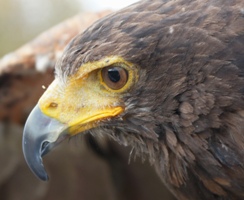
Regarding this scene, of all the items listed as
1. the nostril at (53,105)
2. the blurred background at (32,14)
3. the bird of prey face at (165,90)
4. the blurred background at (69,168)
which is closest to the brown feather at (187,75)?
the bird of prey face at (165,90)

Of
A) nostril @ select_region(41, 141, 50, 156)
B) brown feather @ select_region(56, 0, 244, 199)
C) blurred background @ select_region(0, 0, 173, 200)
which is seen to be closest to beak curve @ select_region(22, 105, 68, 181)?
nostril @ select_region(41, 141, 50, 156)

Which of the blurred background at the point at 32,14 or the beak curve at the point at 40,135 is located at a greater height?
the blurred background at the point at 32,14

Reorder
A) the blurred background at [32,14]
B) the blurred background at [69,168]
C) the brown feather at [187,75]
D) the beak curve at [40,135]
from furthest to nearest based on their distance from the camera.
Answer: the blurred background at [32,14] < the blurred background at [69,168] < the beak curve at [40,135] < the brown feather at [187,75]

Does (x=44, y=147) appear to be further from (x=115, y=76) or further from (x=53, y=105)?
(x=115, y=76)

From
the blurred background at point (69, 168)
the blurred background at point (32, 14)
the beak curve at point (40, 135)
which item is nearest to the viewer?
the beak curve at point (40, 135)

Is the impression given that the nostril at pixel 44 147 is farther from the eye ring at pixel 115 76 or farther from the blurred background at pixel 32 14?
the blurred background at pixel 32 14

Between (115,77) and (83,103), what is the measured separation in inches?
7.2

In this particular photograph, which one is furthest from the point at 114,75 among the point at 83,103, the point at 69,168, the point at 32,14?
the point at 32,14

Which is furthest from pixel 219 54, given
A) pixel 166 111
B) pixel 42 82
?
pixel 42 82

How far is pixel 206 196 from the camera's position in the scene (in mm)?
2719

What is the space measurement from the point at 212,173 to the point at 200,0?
26.9 inches

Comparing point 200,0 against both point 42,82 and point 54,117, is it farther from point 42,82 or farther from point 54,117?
point 42,82

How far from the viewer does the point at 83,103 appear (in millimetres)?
2652

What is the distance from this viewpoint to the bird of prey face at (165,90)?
2508mm
